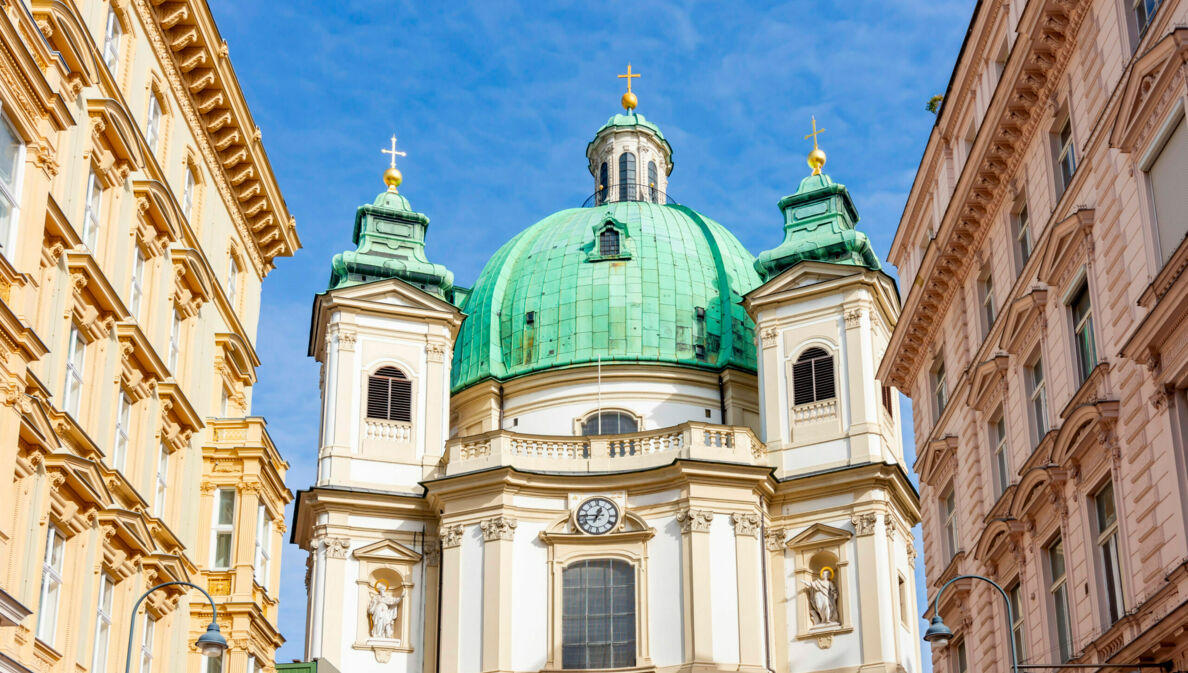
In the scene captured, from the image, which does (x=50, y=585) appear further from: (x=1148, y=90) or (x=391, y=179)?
(x=391, y=179)

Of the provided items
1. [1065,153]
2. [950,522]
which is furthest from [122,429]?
[950,522]

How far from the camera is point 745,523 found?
51.2 m

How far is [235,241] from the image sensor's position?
34125 millimetres

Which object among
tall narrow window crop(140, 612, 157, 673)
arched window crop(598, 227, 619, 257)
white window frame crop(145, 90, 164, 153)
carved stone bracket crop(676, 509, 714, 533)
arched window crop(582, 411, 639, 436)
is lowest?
tall narrow window crop(140, 612, 157, 673)

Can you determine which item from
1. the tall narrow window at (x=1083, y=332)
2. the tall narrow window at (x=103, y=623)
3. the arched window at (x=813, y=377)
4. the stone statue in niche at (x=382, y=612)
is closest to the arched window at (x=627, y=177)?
the arched window at (x=813, y=377)

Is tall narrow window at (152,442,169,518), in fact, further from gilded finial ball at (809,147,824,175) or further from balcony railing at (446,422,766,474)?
gilded finial ball at (809,147,824,175)

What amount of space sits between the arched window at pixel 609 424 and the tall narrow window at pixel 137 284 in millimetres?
30527

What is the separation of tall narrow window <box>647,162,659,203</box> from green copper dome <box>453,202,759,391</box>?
12.9 feet

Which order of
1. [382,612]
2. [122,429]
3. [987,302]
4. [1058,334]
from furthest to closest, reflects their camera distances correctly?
[382,612] → [987,302] → [122,429] → [1058,334]

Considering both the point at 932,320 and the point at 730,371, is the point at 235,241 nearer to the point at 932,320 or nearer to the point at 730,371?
the point at 932,320

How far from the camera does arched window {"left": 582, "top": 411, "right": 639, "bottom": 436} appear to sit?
57.0 metres

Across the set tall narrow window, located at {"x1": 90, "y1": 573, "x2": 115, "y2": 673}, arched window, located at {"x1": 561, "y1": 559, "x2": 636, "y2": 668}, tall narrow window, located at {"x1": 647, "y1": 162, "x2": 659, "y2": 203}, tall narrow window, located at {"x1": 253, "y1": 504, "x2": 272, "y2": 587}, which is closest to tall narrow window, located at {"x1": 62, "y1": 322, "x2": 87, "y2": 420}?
tall narrow window, located at {"x1": 90, "y1": 573, "x2": 115, "y2": 673}

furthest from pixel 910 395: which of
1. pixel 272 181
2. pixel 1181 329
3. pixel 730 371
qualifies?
pixel 730 371

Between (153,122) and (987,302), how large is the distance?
15307mm
